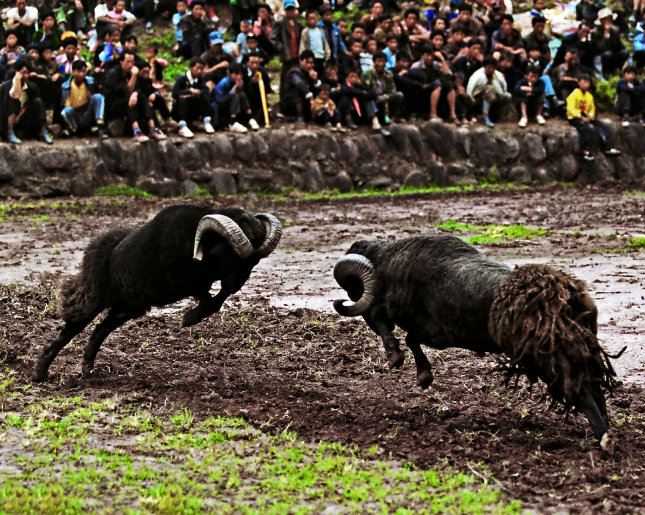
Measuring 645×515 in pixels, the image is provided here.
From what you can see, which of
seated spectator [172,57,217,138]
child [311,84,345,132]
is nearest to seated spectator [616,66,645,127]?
child [311,84,345,132]

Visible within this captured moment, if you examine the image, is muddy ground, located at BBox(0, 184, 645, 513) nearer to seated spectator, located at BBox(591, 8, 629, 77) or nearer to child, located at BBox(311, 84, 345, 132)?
child, located at BBox(311, 84, 345, 132)

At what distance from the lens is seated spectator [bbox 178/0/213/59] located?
20.2m

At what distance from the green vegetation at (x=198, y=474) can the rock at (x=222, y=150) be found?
12.5m

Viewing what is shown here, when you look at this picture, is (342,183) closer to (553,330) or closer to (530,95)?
(530,95)

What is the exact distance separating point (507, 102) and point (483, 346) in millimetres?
16257

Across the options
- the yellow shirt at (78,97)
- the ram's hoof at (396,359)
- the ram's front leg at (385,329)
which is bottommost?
the ram's hoof at (396,359)

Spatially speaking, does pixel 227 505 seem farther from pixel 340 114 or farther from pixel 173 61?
pixel 173 61

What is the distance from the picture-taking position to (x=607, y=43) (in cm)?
2259

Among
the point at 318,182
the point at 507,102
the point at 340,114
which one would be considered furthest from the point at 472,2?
the point at 318,182

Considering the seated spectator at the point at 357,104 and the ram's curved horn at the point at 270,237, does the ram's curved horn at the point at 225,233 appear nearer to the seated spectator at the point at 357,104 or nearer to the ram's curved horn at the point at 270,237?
the ram's curved horn at the point at 270,237

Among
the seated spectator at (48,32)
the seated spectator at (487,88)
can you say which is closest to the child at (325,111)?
the seated spectator at (487,88)

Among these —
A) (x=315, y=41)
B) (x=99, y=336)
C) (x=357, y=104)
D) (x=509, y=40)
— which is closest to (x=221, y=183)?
(x=357, y=104)

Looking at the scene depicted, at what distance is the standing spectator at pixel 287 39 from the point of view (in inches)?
783

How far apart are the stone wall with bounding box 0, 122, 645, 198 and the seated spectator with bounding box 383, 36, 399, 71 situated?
1.58 meters
